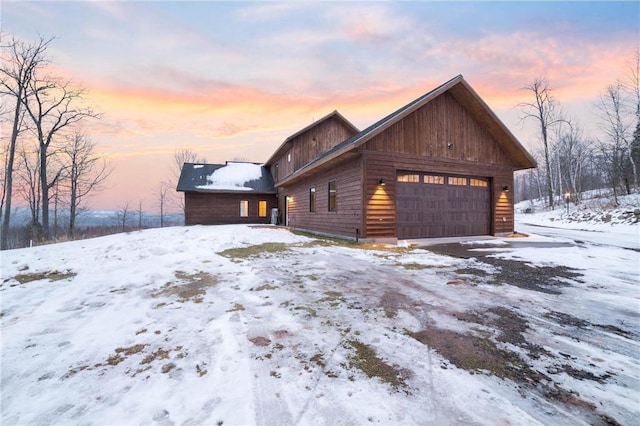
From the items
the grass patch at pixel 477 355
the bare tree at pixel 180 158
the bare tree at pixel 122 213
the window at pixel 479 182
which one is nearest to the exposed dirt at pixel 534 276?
the grass patch at pixel 477 355

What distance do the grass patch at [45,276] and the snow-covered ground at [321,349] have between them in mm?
80

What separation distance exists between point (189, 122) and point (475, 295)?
24.5 meters

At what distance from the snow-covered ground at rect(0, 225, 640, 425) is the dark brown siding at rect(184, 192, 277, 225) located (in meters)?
16.7

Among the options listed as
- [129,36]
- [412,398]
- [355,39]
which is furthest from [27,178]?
[412,398]

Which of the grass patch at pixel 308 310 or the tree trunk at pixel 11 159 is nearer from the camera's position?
the grass patch at pixel 308 310

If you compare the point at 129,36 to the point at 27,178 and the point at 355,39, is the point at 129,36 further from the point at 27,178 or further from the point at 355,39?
the point at 27,178

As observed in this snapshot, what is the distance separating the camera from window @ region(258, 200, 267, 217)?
2303 cm

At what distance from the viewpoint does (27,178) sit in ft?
78.1

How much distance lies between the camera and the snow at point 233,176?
71.2ft

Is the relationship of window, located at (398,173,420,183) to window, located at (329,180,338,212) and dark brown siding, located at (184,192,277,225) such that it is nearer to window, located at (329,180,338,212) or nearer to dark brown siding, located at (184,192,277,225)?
window, located at (329,180,338,212)

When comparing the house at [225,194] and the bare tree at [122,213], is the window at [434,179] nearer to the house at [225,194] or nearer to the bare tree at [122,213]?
the house at [225,194]

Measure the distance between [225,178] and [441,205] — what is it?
18127 millimetres

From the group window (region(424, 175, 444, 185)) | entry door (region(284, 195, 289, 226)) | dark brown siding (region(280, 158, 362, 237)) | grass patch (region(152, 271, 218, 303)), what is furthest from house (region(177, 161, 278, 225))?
grass patch (region(152, 271, 218, 303))

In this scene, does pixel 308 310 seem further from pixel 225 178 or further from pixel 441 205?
pixel 225 178
